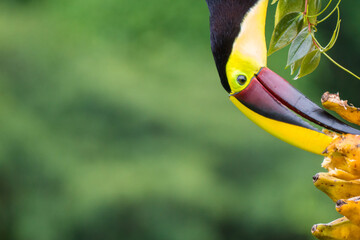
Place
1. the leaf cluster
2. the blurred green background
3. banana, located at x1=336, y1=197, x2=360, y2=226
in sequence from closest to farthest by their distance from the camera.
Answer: banana, located at x1=336, y1=197, x2=360, y2=226 < the leaf cluster < the blurred green background

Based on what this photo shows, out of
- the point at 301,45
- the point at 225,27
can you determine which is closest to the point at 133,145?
the point at 225,27

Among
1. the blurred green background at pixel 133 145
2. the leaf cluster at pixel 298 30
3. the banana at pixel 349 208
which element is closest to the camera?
the banana at pixel 349 208

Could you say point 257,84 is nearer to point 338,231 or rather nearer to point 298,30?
point 298,30

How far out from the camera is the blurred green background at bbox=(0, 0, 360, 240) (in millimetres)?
1991

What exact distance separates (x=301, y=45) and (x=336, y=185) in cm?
14

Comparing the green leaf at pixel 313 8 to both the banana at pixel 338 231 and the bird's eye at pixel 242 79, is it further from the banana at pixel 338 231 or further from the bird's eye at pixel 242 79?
the banana at pixel 338 231

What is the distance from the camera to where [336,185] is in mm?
452

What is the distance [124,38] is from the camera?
2.30 meters

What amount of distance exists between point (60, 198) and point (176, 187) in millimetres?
443

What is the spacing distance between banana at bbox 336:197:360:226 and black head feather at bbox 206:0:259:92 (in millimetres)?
208

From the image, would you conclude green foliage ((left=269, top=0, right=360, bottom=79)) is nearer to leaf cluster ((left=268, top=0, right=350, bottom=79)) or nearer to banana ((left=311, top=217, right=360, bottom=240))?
leaf cluster ((left=268, top=0, right=350, bottom=79))

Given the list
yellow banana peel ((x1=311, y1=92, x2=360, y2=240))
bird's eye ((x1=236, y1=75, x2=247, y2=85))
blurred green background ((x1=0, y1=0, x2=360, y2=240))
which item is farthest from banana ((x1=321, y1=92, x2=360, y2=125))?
blurred green background ((x1=0, y1=0, x2=360, y2=240))

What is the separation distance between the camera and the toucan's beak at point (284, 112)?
48cm

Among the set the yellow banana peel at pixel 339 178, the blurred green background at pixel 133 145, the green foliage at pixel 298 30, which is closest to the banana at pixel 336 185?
the yellow banana peel at pixel 339 178
